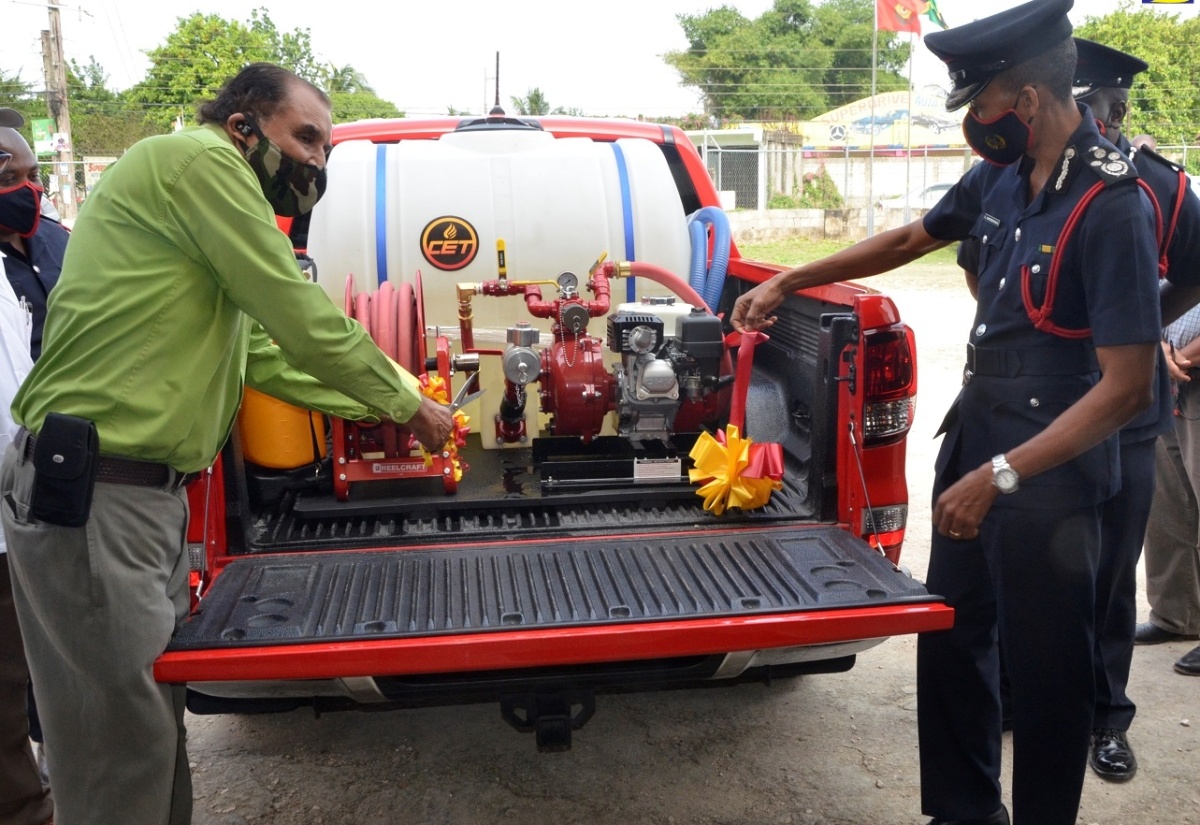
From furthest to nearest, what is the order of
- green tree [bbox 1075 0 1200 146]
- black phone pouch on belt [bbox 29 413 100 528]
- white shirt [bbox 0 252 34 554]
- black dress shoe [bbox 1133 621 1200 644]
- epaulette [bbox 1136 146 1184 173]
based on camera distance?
1. green tree [bbox 1075 0 1200 146]
2. black dress shoe [bbox 1133 621 1200 644]
3. epaulette [bbox 1136 146 1184 173]
4. white shirt [bbox 0 252 34 554]
5. black phone pouch on belt [bbox 29 413 100 528]

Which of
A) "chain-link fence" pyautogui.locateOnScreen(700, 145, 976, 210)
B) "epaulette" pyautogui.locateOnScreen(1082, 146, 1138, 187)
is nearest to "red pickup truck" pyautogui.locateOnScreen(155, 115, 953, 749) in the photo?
"epaulette" pyautogui.locateOnScreen(1082, 146, 1138, 187)

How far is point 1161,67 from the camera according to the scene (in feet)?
111

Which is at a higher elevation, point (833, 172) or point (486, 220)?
point (833, 172)

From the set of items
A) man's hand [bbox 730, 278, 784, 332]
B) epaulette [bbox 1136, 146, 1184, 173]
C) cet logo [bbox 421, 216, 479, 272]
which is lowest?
man's hand [bbox 730, 278, 784, 332]

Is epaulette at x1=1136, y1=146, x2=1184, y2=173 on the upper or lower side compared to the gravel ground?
upper

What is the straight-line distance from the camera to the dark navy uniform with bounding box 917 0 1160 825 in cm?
233

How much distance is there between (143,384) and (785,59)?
6185 centimetres

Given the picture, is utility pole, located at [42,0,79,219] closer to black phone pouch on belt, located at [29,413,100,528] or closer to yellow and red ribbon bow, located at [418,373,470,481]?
yellow and red ribbon bow, located at [418,373,470,481]

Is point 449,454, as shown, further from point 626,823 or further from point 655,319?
point 626,823

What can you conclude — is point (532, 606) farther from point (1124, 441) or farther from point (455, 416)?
point (1124, 441)

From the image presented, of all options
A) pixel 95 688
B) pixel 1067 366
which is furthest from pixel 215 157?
pixel 1067 366

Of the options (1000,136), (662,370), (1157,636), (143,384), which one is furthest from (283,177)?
(1157,636)

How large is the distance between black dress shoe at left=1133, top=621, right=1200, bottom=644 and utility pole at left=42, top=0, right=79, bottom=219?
1082 inches

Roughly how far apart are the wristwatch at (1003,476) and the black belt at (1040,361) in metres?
0.27
